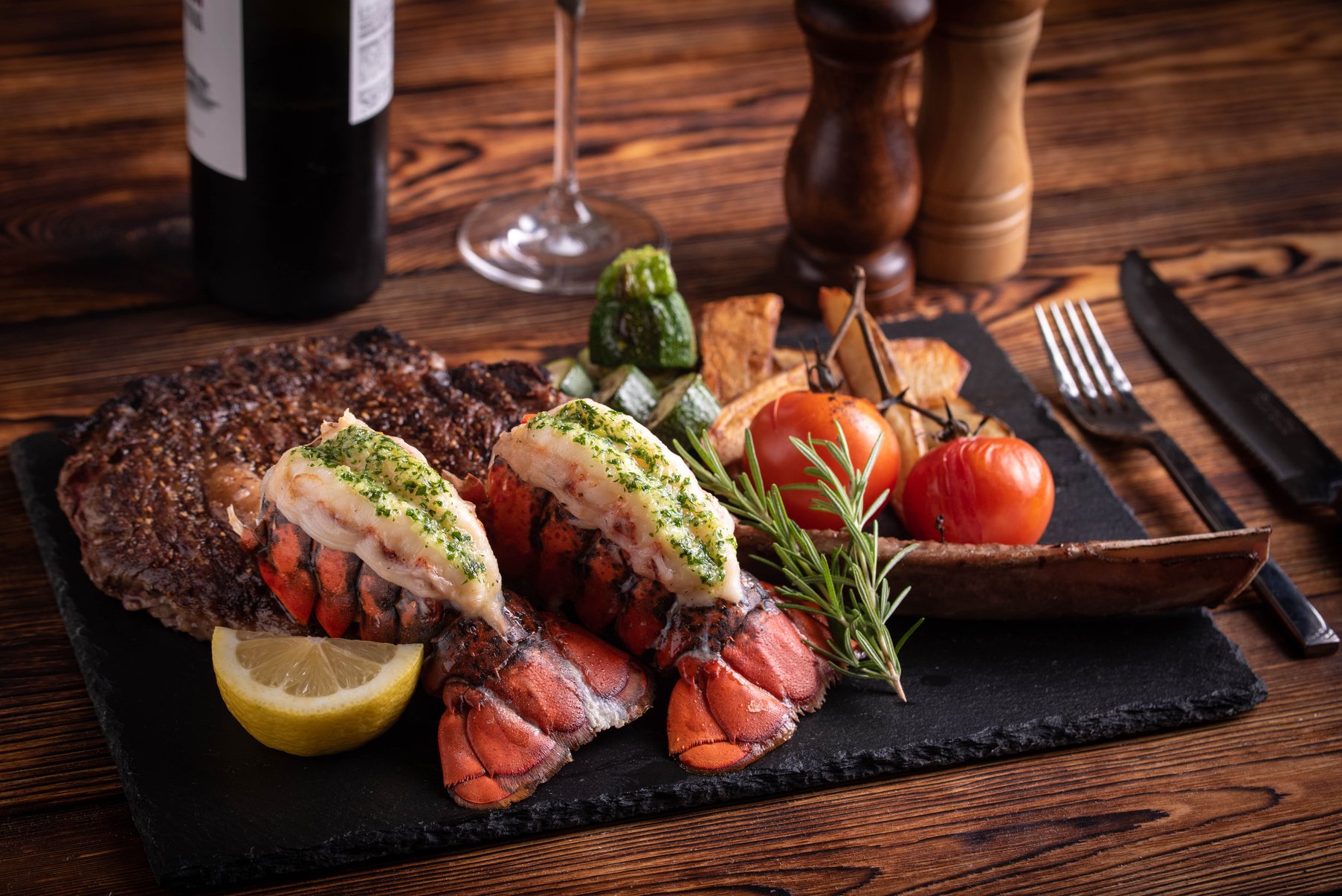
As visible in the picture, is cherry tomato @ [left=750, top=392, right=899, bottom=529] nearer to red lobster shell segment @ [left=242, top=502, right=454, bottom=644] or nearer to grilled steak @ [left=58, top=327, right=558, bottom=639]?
grilled steak @ [left=58, top=327, right=558, bottom=639]

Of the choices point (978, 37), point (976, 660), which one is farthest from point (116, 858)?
point (978, 37)

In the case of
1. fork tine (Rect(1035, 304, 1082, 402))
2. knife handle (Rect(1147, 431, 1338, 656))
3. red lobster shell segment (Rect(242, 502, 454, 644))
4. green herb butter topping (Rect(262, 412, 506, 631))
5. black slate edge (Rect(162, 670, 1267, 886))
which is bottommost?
black slate edge (Rect(162, 670, 1267, 886))

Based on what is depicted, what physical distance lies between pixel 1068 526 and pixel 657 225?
4.47 feet

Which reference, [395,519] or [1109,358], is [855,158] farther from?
[395,519]

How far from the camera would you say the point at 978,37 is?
9.88 ft

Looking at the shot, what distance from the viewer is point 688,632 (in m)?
2.05

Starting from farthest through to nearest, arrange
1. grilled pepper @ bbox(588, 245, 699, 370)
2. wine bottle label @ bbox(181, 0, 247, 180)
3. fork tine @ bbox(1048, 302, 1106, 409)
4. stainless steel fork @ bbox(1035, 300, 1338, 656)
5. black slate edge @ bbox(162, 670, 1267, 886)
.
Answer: fork tine @ bbox(1048, 302, 1106, 409) < grilled pepper @ bbox(588, 245, 699, 370) < wine bottle label @ bbox(181, 0, 247, 180) < stainless steel fork @ bbox(1035, 300, 1338, 656) < black slate edge @ bbox(162, 670, 1267, 886)

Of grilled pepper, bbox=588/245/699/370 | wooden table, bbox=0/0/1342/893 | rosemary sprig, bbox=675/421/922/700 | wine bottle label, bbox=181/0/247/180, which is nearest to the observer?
wooden table, bbox=0/0/1342/893

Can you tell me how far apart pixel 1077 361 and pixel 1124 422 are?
20 cm

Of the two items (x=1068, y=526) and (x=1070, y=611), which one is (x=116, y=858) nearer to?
(x=1070, y=611)

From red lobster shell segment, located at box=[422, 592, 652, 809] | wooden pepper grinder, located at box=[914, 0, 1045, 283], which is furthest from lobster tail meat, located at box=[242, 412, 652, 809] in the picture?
wooden pepper grinder, located at box=[914, 0, 1045, 283]

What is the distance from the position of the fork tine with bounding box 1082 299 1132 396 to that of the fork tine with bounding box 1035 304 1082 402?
0.08 metres

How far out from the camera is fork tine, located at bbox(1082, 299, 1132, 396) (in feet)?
9.69

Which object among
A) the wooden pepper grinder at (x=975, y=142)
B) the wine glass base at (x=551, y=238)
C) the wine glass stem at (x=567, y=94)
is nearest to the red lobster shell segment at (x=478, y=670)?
the wine glass base at (x=551, y=238)
